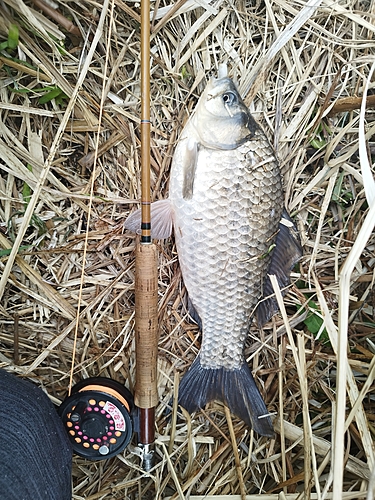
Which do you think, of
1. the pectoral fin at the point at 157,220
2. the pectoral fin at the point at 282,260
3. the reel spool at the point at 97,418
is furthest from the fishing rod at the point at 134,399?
the pectoral fin at the point at 282,260

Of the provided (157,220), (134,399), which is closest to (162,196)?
(157,220)

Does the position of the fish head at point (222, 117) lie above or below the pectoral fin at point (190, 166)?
above

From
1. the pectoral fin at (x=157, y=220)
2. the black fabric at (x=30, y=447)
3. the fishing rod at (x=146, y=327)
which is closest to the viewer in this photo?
the black fabric at (x=30, y=447)

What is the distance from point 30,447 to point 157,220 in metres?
0.75

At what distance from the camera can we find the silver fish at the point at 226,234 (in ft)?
4.32

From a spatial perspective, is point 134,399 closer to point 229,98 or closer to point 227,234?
point 227,234

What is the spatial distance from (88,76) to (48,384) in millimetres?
1075

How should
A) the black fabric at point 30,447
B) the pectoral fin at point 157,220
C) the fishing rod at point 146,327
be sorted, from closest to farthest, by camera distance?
the black fabric at point 30,447
the fishing rod at point 146,327
the pectoral fin at point 157,220

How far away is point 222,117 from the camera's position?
1.30 meters

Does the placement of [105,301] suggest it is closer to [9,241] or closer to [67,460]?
[9,241]

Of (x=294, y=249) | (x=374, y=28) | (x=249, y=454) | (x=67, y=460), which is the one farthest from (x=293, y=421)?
(x=374, y=28)

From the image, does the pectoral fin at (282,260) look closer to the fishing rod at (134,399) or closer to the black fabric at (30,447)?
the fishing rod at (134,399)

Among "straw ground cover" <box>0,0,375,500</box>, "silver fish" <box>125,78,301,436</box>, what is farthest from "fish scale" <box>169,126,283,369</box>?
"straw ground cover" <box>0,0,375,500</box>

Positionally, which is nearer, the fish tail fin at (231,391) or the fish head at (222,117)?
the fish head at (222,117)
